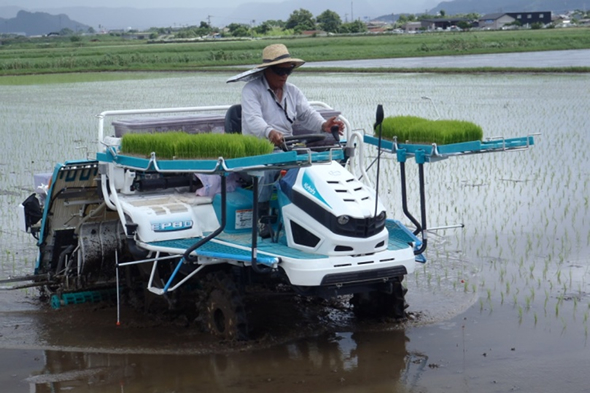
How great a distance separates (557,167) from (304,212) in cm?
822

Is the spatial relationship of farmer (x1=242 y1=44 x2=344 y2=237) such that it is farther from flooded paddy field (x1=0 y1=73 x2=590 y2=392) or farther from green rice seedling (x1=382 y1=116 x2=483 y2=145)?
flooded paddy field (x1=0 y1=73 x2=590 y2=392)

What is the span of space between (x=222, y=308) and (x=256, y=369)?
599 millimetres

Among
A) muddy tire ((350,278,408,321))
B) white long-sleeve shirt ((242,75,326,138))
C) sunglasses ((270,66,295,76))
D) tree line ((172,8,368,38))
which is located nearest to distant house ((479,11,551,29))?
tree line ((172,8,368,38))

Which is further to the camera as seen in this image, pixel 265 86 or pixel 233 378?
pixel 265 86

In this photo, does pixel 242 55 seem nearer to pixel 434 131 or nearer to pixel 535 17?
pixel 434 131

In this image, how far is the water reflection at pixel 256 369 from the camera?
19.6 ft

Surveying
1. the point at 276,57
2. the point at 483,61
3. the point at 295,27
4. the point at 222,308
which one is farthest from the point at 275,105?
the point at 295,27

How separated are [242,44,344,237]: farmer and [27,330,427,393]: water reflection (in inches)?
44.6

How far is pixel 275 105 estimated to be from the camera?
7434 millimetres

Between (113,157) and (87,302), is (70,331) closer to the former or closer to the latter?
(87,302)

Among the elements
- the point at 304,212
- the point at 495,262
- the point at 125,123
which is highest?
the point at 125,123

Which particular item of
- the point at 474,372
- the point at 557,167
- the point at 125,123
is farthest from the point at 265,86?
the point at 557,167

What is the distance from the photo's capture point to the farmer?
7.15m

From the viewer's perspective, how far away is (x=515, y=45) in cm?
4962
